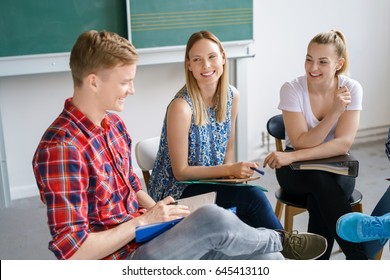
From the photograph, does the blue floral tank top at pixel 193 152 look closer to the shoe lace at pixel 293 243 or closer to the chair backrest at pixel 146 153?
the chair backrest at pixel 146 153

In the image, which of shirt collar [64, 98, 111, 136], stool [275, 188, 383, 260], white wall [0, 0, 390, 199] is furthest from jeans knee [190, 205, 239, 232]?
white wall [0, 0, 390, 199]

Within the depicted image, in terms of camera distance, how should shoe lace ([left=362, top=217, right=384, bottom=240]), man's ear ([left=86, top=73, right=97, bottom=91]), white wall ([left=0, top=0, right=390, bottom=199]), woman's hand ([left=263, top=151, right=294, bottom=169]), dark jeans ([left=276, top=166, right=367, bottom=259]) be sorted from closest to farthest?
1. man's ear ([left=86, top=73, right=97, bottom=91])
2. shoe lace ([left=362, top=217, right=384, bottom=240])
3. dark jeans ([left=276, top=166, right=367, bottom=259])
4. woman's hand ([left=263, top=151, right=294, bottom=169])
5. white wall ([left=0, top=0, right=390, bottom=199])

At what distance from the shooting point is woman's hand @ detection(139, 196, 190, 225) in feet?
5.89

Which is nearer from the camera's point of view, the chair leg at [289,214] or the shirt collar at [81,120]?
the shirt collar at [81,120]

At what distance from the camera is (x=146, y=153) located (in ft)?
8.07

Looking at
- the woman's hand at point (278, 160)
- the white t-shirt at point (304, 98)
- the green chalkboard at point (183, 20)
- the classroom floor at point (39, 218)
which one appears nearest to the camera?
the woman's hand at point (278, 160)

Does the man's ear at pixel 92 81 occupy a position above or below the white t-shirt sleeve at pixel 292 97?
above

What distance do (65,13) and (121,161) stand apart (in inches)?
70.6

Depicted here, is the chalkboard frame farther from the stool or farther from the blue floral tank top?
the stool

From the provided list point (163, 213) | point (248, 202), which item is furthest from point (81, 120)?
point (248, 202)

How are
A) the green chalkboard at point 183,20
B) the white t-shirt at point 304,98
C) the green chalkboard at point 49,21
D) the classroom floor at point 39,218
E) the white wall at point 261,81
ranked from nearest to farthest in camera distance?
1. the white t-shirt at point 304,98
2. the classroom floor at point 39,218
3. the green chalkboard at point 49,21
4. the green chalkboard at point 183,20
5. the white wall at point 261,81

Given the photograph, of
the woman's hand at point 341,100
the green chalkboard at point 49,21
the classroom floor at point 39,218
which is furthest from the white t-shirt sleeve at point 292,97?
the green chalkboard at point 49,21

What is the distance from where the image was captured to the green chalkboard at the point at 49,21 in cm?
332

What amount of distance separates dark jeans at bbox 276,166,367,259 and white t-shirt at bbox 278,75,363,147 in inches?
10.7
